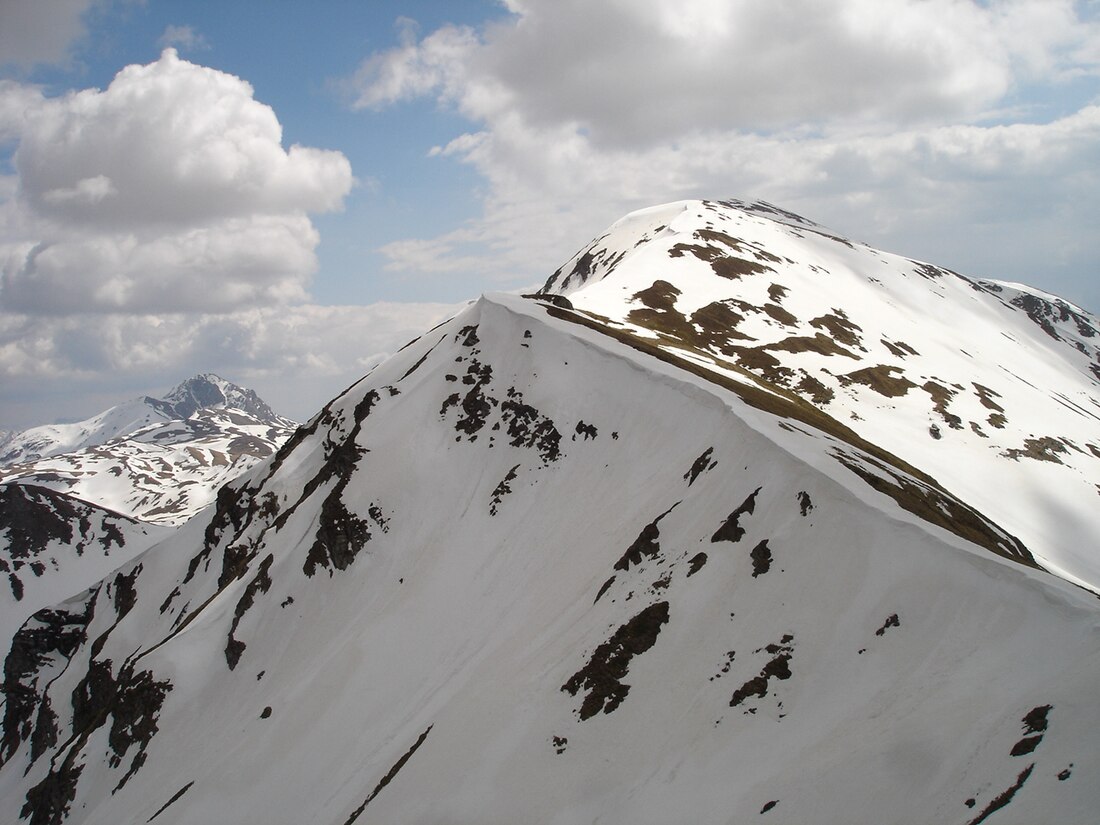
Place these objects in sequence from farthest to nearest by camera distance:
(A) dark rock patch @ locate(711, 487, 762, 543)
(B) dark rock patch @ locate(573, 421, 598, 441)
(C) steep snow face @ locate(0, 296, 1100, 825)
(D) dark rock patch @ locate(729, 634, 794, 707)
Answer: (B) dark rock patch @ locate(573, 421, 598, 441)
(A) dark rock patch @ locate(711, 487, 762, 543)
(D) dark rock patch @ locate(729, 634, 794, 707)
(C) steep snow face @ locate(0, 296, 1100, 825)

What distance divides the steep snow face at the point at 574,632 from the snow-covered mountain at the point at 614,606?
23 cm

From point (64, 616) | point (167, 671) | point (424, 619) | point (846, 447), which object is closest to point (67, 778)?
point (167, 671)

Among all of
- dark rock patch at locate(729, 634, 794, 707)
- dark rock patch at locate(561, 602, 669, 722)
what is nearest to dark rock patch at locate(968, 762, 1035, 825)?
dark rock patch at locate(729, 634, 794, 707)

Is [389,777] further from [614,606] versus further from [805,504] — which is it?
[805,504]

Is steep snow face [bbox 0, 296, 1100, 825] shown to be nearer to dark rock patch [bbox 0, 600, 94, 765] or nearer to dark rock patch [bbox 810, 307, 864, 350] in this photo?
dark rock patch [bbox 0, 600, 94, 765]

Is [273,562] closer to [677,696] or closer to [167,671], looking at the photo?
[167,671]

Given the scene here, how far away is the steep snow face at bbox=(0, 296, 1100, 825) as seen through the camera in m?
29.7

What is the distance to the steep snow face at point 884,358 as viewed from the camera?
83.8m

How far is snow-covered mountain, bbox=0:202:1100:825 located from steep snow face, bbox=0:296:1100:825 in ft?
0.74

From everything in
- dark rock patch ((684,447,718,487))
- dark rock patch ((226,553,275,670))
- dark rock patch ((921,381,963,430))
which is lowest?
dark rock patch ((226,553,275,670))

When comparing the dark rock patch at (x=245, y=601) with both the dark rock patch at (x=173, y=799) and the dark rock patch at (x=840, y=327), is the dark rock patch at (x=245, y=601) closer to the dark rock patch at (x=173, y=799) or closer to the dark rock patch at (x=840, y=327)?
the dark rock patch at (x=173, y=799)

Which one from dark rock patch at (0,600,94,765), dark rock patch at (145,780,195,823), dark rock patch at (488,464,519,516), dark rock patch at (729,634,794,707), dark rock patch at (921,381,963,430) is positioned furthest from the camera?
dark rock patch at (0,600,94,765)

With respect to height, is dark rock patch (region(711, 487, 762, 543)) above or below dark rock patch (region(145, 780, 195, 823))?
above

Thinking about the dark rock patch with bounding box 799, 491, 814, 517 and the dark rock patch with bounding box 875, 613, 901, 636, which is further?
the dark rock patch with bounding box 799, 491, 814, 517
